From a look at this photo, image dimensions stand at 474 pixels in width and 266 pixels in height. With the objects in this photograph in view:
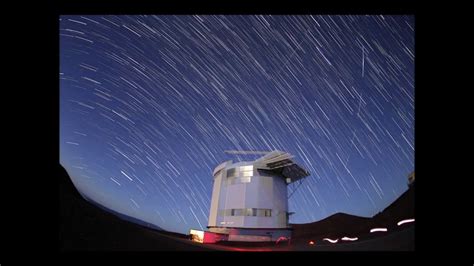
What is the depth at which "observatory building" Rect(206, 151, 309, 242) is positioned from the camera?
13406 mm

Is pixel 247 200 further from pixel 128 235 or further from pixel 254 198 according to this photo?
pixel 128 235

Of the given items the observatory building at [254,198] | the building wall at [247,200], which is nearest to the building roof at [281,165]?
the observatory building at [254,198]

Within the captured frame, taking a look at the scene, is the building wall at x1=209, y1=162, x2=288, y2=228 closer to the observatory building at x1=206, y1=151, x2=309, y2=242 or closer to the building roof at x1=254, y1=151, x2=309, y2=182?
the observatory building at x1=206, y1=151, x2=309, y2=242

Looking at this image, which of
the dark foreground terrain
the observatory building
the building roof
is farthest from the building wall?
the dark foreground terrain

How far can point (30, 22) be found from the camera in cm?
572

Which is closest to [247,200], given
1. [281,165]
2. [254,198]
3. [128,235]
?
[254,198]

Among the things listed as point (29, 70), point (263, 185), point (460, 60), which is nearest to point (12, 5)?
point (29, 70)

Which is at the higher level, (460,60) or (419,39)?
(419,39)

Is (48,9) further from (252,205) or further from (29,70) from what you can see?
(252,205)

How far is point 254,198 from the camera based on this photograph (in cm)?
1384

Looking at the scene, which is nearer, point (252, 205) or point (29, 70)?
point (29, 70)

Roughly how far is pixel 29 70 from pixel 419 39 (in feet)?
19.8

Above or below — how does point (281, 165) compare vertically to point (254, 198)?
above

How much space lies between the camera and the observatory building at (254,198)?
13.4 meters
